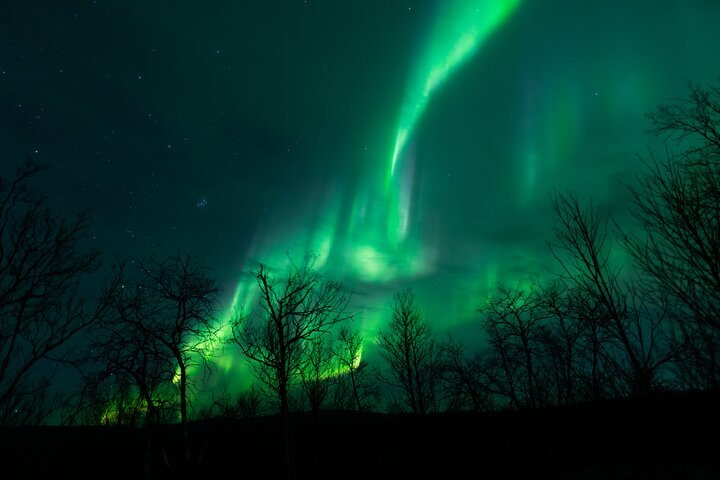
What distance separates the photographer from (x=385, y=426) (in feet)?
53.5

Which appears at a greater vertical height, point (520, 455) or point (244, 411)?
point (520, 455)

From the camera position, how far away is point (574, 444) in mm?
9781

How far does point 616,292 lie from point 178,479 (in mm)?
17184

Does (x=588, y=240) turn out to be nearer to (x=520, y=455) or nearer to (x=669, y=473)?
(x=669, y=473)

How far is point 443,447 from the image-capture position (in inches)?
521

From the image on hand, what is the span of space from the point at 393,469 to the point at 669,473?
11.8 metres

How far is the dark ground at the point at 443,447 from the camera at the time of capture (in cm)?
721

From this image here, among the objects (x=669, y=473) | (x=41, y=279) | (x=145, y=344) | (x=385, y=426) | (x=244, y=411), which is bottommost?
(x=244, y=411)

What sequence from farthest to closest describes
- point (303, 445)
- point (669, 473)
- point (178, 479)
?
point (303, 445), point (178, 479), point (669, 473)

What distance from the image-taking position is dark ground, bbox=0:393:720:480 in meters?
7.21

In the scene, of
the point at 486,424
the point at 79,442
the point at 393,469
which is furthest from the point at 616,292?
the point at 79,442

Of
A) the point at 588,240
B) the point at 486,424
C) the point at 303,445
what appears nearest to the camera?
the point at 588,240

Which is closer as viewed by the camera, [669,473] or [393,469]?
[669,473]

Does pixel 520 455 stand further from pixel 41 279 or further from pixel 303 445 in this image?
pixel 41 279
